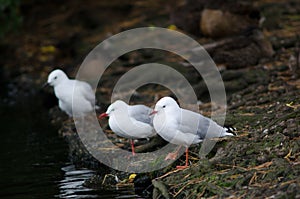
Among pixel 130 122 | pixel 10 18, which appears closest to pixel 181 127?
pixel 130 122

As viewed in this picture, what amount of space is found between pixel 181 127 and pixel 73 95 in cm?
441

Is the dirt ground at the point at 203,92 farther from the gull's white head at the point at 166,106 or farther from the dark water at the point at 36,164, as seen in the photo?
the gull's white head at the point at 166,106

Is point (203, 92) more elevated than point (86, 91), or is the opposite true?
point (86, 91)

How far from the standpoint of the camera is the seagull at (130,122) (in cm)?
869

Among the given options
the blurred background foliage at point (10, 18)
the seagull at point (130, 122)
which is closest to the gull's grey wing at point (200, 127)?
the seagull at point (130, 122)

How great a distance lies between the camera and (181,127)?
7.63m

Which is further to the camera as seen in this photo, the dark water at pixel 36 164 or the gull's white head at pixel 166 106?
the dark water at pixel 36 164

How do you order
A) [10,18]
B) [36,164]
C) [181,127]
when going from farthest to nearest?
[10,18], [36,164], [181,127]

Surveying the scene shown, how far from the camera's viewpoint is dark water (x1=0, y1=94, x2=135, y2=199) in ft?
26.1

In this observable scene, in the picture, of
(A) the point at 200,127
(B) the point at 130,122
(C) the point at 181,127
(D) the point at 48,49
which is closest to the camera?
(C) the point at 181,127

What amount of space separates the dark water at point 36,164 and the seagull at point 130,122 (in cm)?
81

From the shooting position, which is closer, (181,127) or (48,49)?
(181,127)

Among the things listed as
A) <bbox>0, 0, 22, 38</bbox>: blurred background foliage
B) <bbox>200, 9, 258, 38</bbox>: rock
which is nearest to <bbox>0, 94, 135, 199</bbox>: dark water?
<bbox>0, 0, 22, 38</bbox>: blurred background foliage

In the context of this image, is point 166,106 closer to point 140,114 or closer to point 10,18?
point 140,114
